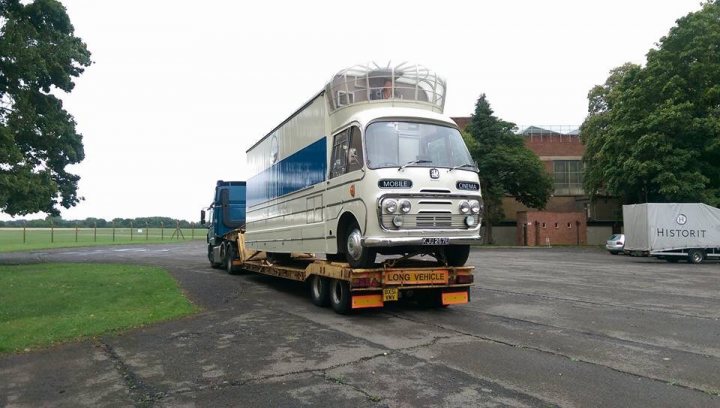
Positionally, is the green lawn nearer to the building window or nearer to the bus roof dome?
the bus roof dome

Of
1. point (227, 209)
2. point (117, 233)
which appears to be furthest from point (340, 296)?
point (117, 233)

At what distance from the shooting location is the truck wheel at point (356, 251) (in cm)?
908

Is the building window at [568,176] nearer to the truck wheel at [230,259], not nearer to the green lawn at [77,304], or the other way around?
the truck wheel at [230,259]

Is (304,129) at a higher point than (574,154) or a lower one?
lower

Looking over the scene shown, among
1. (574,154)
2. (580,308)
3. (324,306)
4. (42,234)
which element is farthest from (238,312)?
(42,234)

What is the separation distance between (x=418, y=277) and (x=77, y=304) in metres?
7.03

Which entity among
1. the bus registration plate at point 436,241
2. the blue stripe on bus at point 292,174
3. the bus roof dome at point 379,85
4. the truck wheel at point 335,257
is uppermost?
the bus roof dome at point 379,85

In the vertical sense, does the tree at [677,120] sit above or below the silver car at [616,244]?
above

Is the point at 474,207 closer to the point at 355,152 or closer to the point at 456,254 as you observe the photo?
the point at 456,254

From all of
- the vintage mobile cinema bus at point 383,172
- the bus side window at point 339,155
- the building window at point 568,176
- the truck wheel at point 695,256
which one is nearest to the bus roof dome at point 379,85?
the vintage mobile cinema bus at point 383,172

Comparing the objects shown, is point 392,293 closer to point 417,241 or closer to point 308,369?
point 417,241

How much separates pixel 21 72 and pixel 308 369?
20.3 metres

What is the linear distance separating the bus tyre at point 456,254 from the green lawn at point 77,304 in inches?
200

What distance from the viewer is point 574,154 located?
5922cm
